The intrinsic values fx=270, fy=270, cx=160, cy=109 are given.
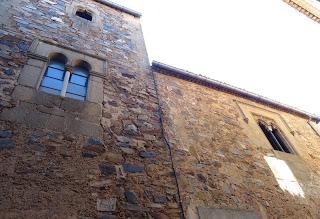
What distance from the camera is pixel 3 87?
351 centimetres

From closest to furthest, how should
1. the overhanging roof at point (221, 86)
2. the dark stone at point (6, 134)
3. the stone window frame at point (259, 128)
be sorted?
the dark stone at point (6, 134) < the stone window frame at point (259, 128) < the overhanging roof at point (221, 86)

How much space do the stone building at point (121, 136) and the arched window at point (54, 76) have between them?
0.06 ft

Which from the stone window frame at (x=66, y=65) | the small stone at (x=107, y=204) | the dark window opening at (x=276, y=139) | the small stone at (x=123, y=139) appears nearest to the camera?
the small stone at (x=107, y=204)

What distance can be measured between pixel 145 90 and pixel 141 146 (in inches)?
56.1

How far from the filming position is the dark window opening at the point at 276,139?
6301 millimetres

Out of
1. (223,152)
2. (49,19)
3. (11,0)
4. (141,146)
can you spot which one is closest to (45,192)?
(141,146)

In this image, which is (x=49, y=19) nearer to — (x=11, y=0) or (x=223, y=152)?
(x=11, y=0)

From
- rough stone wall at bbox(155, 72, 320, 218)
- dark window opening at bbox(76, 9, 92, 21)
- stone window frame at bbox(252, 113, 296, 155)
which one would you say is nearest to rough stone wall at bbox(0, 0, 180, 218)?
rough stone wall at bbox(155, 72, 320, 218)

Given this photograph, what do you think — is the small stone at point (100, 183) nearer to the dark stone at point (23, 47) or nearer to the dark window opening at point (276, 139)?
the dark stone at point (23, 47)

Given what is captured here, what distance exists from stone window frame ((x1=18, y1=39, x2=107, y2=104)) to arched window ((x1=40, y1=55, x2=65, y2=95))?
0.24ft

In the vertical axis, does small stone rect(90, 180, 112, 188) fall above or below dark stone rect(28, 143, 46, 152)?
below

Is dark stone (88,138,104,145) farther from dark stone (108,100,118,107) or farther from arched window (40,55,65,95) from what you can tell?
arched window (40,55,65,95)

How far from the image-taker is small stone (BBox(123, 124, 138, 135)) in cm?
393

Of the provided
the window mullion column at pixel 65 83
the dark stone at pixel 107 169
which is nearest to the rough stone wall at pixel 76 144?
the dark stone at pixel 107 169
